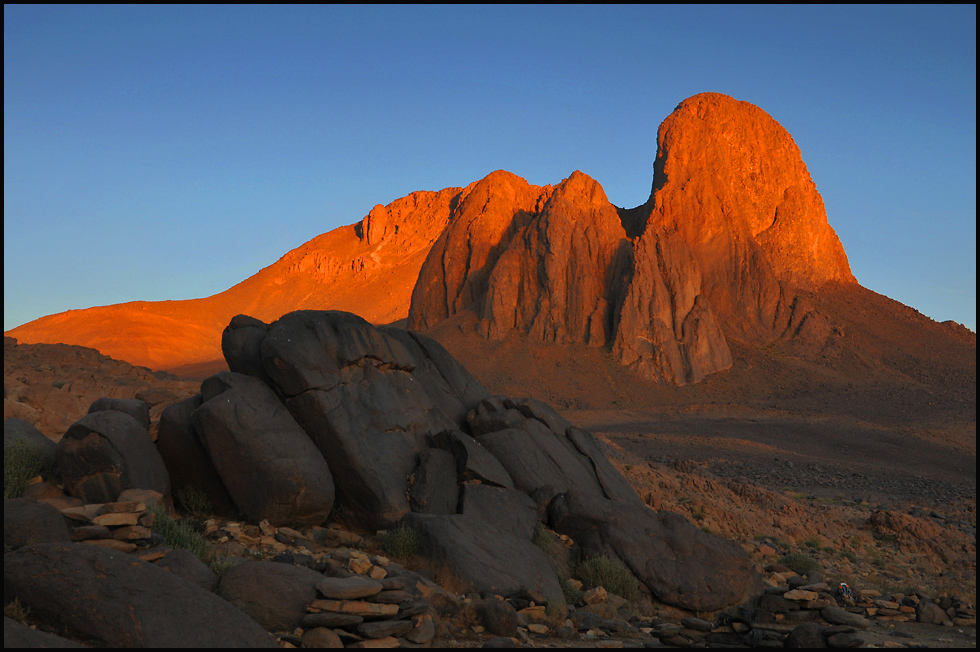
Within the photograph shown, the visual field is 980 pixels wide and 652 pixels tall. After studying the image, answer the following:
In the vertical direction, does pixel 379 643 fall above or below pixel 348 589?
below

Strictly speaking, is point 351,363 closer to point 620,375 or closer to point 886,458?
point 886,458

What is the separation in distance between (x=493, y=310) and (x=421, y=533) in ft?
194

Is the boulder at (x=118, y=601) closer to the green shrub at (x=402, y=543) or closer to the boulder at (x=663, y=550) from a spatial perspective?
the green shrub at (x=402, y=543)

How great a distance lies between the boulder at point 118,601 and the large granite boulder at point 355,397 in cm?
548

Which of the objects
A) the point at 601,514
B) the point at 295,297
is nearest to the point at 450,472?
the point at 601,514

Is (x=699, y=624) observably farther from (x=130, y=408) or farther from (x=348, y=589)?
(x=130, y=408)

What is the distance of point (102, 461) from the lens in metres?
11.7

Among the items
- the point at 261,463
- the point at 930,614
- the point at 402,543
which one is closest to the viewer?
the point at 402,543

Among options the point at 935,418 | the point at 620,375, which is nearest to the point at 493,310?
the point at 620,375

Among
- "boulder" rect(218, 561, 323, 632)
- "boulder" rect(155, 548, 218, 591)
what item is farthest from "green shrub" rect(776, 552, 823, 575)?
"boulder" rect(155, 548, 218, 591)

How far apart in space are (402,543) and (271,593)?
3.31 metres

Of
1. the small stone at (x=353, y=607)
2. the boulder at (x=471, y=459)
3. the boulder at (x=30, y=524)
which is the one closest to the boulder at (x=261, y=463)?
the boulder at (x=471, y=459)

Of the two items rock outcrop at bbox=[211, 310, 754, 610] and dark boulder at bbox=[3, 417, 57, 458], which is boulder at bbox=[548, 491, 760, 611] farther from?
dark boulder at bbox=[3, 417, 57, 458]

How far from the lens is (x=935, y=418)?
51781 mm
